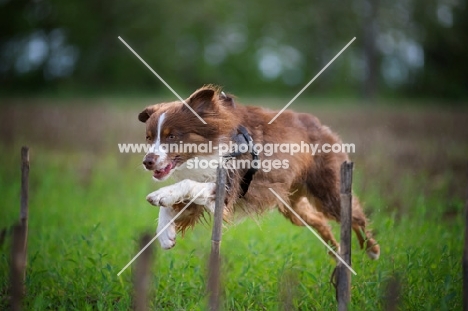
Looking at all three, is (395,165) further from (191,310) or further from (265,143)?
(191,310)

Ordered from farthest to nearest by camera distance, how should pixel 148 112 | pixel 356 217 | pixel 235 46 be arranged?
pixel 235 46 < pixel 356 217 < pixel 148 112

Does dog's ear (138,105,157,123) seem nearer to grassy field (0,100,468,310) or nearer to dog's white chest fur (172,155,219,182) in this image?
dog's white chest fur (172,155,219,182)

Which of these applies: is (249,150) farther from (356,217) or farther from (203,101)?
(356,217)

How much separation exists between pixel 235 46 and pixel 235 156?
3793 cm

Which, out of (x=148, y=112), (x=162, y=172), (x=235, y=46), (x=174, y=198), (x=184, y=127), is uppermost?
(x=235, y=46)

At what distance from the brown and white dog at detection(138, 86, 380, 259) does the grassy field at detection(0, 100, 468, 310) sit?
52 cm

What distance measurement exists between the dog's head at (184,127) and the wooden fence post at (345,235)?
5.40ft

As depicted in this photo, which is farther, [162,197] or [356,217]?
[356,217]

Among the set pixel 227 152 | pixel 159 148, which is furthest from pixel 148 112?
pixel 227 152

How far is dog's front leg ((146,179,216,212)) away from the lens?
5039 millimetres

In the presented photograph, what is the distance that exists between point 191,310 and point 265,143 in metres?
1.65

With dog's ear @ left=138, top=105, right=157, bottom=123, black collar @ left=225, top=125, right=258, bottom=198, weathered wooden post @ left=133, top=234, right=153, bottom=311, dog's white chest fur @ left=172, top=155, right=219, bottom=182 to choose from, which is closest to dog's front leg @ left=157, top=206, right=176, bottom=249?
dog's white chest fur @ left=172, top=155, right=219, bottom=182

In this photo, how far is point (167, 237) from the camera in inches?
205

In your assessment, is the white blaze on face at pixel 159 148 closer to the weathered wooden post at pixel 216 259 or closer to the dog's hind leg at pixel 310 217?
the weathered wooden post at pixel 216 259
